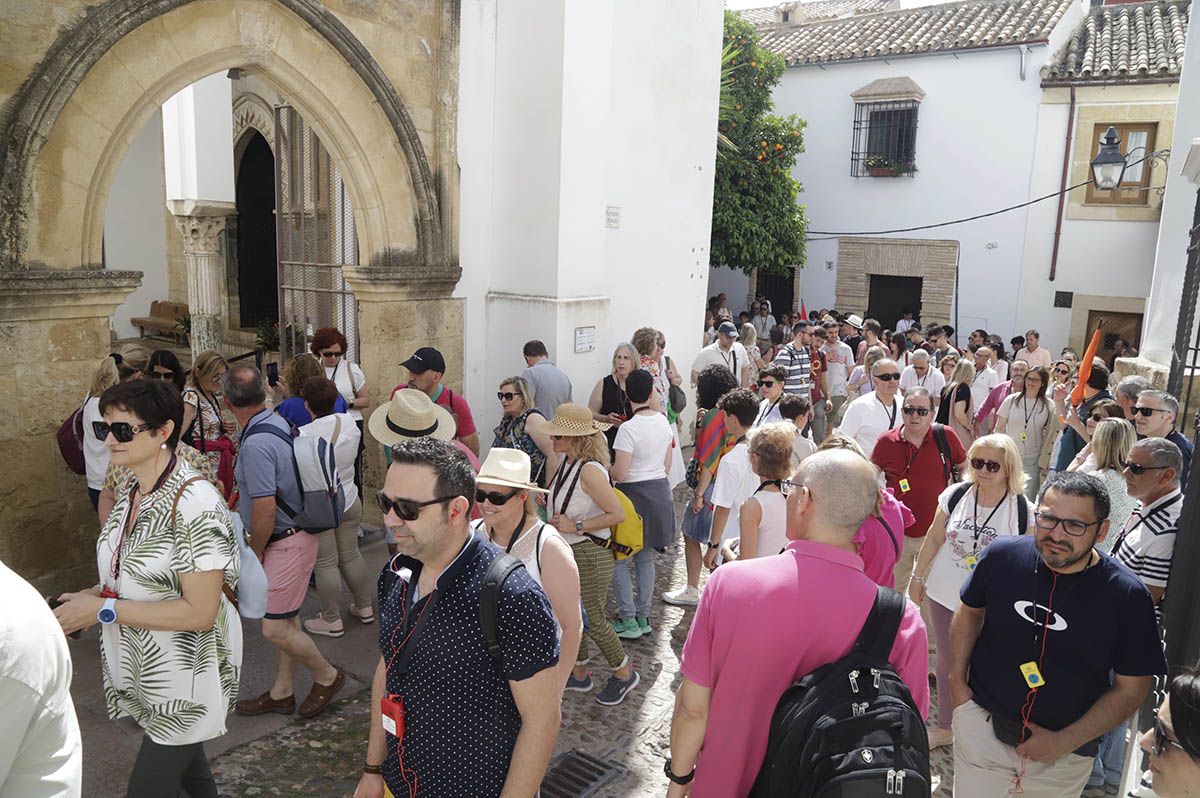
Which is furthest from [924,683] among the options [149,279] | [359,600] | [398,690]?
[149,279]

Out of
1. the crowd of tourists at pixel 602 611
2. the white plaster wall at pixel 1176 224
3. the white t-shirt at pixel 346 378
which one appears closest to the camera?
the crowd of tourists at pixel 602 611

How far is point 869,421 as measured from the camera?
225 inches

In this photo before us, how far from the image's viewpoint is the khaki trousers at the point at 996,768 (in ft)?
9.07

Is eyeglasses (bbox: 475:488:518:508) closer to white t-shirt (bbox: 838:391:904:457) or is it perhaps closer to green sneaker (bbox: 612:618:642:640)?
green sneaker (bbox: 612:618:642:640)

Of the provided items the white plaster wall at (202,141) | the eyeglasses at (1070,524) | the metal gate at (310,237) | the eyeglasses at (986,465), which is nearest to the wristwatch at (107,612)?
the eyeglasses at (1070,524)

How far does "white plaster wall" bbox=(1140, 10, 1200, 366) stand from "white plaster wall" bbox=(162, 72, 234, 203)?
10093mm

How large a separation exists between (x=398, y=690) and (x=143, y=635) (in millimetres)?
979

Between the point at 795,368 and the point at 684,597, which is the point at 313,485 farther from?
the point at 795,368

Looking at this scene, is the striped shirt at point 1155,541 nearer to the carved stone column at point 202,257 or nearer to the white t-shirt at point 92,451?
the white t-shirt at point 92,451

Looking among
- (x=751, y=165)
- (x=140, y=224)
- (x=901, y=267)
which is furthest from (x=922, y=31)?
(x=140, y=224)

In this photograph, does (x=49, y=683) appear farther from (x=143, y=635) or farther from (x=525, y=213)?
(x=525, y=213)

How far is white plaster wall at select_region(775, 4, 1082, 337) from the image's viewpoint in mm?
16812

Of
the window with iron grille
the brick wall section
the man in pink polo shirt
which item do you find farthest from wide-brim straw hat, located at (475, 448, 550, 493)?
the window with iron grille

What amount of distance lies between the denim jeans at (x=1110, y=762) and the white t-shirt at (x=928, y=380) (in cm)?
451
